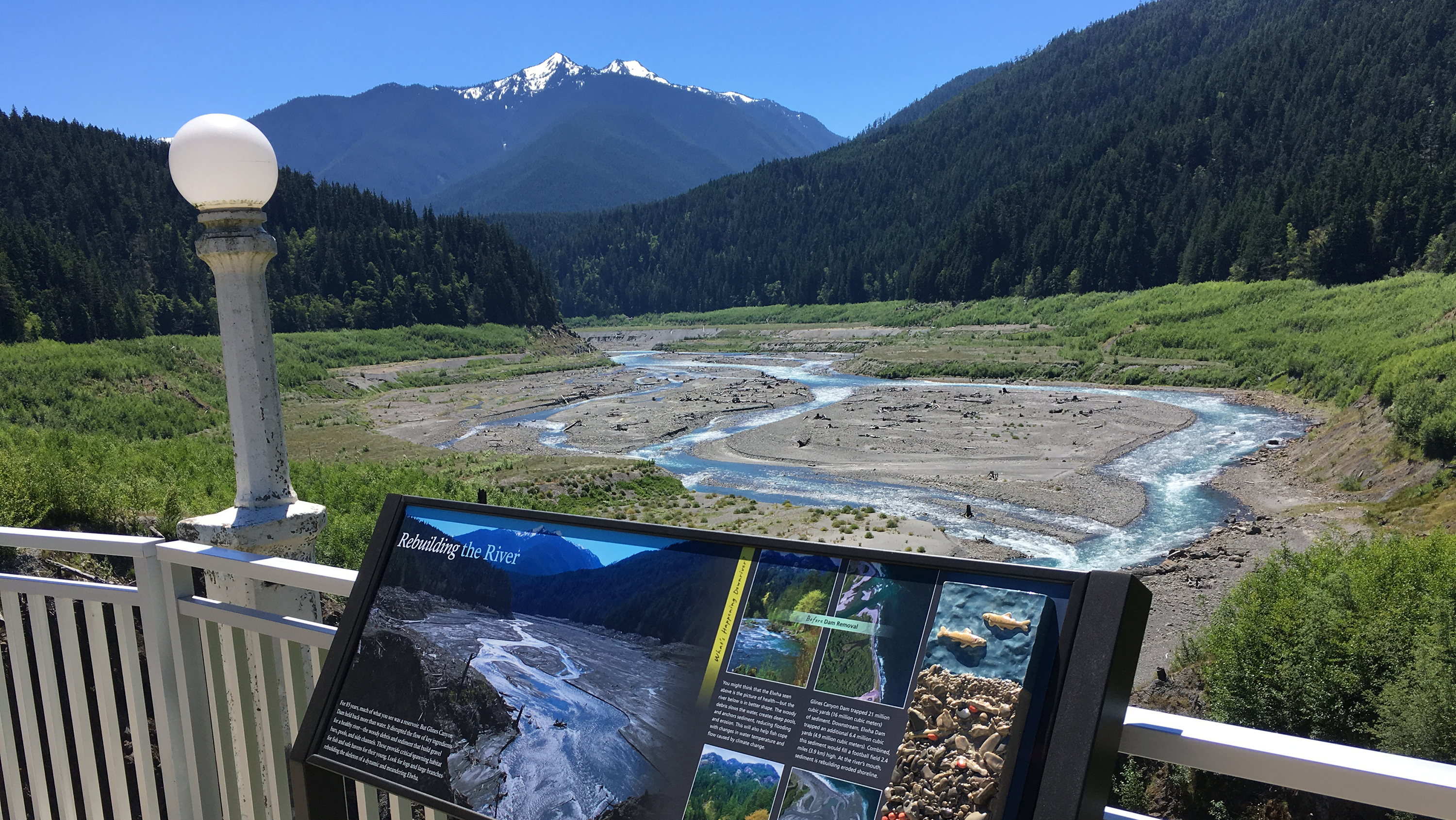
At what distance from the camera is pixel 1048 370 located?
5406cm

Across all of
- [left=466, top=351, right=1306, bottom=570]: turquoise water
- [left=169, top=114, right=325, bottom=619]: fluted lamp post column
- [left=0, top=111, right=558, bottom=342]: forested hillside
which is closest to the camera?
[left=169, top=114, right=325, bottom=619]: fluted lamp post column

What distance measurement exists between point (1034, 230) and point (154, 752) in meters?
107

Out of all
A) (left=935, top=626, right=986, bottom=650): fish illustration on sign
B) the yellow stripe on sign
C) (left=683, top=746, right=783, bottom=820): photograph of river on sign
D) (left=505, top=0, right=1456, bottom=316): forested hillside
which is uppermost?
(left=505, top=0, right=1456, bottom=316): forested hillside

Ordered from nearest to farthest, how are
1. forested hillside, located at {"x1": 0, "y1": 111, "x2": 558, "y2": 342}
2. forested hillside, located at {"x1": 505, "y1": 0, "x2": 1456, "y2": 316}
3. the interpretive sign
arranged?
the interpretive sign → forested hillside, located at {"x1": 0, "y1": 111, "x2": 558, "y2": 342} → forested hillside, located at {"x1": 505, "y1": 0, "x2": 1456, "y2": 316}

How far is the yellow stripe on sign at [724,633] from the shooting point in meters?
1.84

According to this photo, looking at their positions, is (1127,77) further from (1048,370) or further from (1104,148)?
(1048,370)

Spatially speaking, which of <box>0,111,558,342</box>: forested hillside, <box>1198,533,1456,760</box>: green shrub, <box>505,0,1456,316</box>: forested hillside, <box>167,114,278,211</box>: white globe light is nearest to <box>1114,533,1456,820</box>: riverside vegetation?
<box>1198,533,1456,760</box>: green shrub

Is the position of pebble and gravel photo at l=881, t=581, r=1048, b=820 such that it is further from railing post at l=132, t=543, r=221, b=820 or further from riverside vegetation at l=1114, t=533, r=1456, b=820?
riverside vegetation at l=1114, t=533, r=1456, b=820

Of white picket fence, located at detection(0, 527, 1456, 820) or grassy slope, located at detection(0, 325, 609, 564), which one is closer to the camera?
white picket fence, located at detection(0, 527, 1456, 820)

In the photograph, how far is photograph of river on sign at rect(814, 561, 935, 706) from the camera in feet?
5.45

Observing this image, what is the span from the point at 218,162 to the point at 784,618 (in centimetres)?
321

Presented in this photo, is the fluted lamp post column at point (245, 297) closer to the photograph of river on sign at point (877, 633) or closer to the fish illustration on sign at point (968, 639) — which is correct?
the photograph of river on sign at point (877, 633)

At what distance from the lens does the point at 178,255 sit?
78250mm

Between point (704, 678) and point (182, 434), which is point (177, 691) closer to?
point (704, 678)
